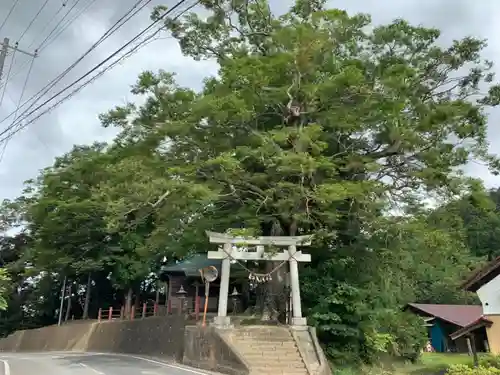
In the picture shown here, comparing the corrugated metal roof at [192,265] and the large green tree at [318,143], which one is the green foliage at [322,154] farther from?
the corrugated metal roof at [192,265]

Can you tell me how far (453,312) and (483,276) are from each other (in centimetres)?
2097

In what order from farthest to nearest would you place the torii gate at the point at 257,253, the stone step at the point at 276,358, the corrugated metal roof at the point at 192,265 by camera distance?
the corrugated metal roof at the point at 192,265
the torii gate at the point at 257,253
the stone step at the point at 276,358

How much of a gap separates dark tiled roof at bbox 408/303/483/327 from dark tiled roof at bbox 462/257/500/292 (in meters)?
17.1

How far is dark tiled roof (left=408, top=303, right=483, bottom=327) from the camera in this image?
34.2 m

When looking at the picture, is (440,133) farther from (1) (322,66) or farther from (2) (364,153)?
(1) (322,66)

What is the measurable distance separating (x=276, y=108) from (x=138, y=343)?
44.6 ft

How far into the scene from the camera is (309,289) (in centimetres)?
1886

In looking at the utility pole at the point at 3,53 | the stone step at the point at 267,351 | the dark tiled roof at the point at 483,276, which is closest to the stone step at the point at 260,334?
the stone step at the point at 267,351

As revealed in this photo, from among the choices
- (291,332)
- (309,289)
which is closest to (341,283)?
(309,289)

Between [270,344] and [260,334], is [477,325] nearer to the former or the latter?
[270,344]

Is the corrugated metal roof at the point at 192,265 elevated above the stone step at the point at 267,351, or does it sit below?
above

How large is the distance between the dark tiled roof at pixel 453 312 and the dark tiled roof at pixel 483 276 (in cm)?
1708

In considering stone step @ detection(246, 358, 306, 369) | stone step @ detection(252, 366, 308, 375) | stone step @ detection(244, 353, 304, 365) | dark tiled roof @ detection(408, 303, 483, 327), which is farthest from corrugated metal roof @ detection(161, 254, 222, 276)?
dark tiled roof @ detection(408, 303, 483, 327)

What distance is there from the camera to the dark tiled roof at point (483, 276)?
17.5 m
